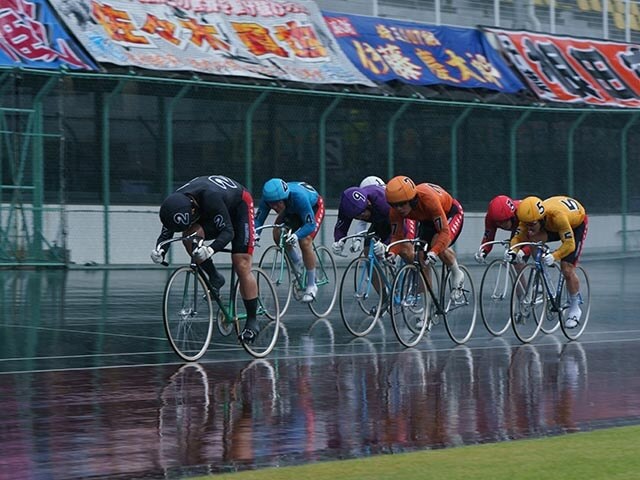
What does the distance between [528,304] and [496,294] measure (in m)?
0.37

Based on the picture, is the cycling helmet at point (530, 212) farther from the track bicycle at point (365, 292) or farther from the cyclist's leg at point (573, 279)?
the track bicycle at point (365, 292)

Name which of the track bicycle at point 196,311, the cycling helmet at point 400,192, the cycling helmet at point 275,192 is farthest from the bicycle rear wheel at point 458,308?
the track bicycle at point 196,311

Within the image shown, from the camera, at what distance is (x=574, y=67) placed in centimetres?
3578

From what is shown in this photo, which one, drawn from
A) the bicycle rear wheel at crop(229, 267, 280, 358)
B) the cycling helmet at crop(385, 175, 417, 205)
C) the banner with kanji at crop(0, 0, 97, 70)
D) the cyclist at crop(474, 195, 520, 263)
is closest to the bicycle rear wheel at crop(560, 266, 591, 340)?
the cyclist at crop(474, 195, 520, 263)

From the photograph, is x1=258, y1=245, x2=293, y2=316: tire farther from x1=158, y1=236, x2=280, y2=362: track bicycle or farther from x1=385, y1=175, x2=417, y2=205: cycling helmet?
x1=158, y1=236, x2=280, y2=362: track bicycle

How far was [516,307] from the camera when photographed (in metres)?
14.8

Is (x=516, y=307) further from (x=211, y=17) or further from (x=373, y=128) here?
(x=211, y=17)

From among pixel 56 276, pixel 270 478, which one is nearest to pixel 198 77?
pixel 56 276

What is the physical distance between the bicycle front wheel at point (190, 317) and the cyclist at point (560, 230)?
402cm

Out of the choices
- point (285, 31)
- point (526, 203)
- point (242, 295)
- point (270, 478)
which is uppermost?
point (285, 31)

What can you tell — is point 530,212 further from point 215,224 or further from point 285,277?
point 215,224

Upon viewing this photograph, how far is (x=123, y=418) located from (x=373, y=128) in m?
19.8

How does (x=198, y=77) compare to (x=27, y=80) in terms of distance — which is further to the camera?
(x=198, y=77)

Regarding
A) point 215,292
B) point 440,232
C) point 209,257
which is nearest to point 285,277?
point 440,232
